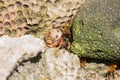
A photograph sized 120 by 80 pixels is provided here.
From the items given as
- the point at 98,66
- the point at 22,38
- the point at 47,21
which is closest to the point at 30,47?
the point at 22,38

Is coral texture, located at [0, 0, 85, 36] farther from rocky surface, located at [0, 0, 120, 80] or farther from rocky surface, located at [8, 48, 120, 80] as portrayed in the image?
rocky surface, located at [8, 48, 120, 80]

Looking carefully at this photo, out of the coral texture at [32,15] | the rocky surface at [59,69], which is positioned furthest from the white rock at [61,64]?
the coral texture at [32,15]

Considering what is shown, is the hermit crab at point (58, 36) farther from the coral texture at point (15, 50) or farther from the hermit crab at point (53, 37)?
the coral texture at point (15, 50)

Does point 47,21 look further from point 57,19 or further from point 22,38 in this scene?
point 22,38

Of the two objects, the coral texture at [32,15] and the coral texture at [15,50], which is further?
the coral texture at [32,15]

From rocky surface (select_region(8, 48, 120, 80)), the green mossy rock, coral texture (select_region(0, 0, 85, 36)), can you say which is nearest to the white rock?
rocky surface (select_region(8, 48, 120, 80))

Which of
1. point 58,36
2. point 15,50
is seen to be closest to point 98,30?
point 58,36
